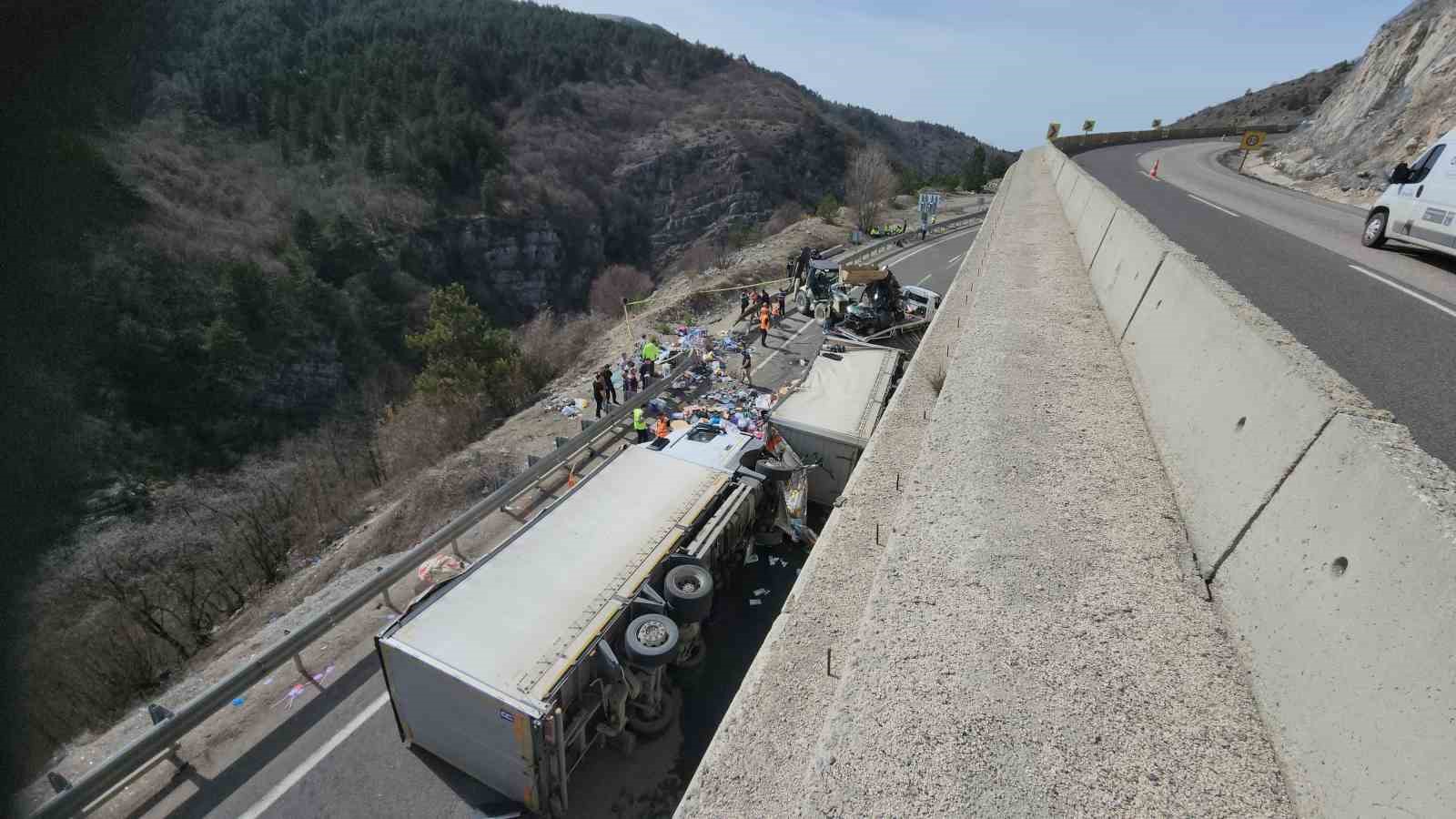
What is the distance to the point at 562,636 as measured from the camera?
490 centimetres

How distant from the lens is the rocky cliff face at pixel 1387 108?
16.8 m

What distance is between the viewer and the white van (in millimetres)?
7574

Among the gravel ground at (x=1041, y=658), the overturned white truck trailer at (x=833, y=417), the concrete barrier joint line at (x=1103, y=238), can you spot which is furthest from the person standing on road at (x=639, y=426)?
the concrete barrier joint line at (x=1103, y=238)

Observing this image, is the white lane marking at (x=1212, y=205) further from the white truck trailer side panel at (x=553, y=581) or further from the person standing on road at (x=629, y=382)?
the white truck trailer side panel at (x=553, y=581)

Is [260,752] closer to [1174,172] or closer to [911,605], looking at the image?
[911,605]

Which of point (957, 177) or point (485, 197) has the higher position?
point (957, 177)

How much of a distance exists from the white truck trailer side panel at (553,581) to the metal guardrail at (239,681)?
190 cm

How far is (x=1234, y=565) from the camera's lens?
347 cm

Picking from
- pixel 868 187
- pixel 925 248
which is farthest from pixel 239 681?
pixel 868 187

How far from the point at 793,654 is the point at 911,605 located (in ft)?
3.09

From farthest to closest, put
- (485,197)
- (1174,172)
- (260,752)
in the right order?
(485,197) < (1174,172) < (260,752)

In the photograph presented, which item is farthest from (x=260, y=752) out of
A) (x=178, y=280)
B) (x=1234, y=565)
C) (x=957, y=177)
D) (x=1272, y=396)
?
(x=957, y=177)

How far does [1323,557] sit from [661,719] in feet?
17.1

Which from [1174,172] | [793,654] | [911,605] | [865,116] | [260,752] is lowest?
[260,752]
